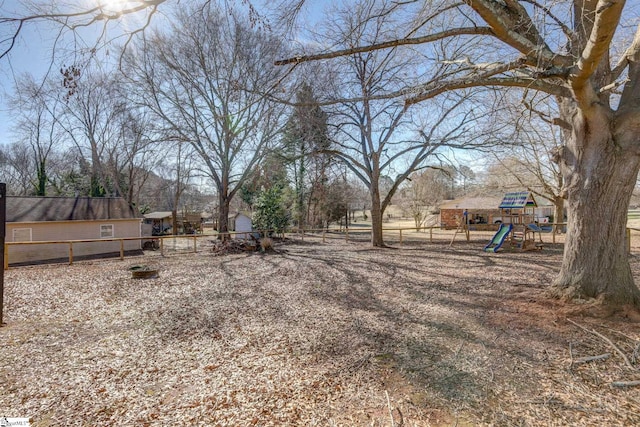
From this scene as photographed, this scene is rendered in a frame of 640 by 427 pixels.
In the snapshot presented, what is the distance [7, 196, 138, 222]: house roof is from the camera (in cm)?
1415

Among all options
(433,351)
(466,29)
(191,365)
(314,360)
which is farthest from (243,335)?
(466,29)

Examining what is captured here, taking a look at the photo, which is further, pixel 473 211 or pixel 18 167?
pixel 18 167

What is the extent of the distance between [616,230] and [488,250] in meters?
8.45

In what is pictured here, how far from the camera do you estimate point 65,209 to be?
51.0 feet

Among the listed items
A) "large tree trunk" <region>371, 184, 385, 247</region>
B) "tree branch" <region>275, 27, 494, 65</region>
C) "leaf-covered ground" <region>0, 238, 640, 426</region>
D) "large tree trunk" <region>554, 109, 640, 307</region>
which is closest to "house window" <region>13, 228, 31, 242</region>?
"leaf-covered ground" <region>0, 238, 640, 426</region>

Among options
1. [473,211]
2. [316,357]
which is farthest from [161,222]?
[316,357]

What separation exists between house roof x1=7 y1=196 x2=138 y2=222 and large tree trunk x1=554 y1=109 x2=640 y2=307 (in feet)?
63.3

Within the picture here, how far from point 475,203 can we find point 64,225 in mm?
30453

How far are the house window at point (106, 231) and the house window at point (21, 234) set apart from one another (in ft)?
9.14

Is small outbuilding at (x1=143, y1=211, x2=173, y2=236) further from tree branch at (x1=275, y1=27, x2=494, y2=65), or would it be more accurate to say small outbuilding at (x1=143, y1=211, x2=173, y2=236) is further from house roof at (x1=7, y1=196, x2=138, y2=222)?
tree branch at (x1=275, y1=27, x2=494, y2=65)

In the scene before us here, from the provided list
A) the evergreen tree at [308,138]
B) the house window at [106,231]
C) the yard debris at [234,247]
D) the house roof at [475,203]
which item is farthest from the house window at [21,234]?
the house roof at [475,203]

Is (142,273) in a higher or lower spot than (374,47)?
lower

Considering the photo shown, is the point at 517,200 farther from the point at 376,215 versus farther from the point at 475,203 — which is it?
the point at 475,203

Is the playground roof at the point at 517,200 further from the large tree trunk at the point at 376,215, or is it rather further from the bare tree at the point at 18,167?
the bare tree at the point at 18,167
